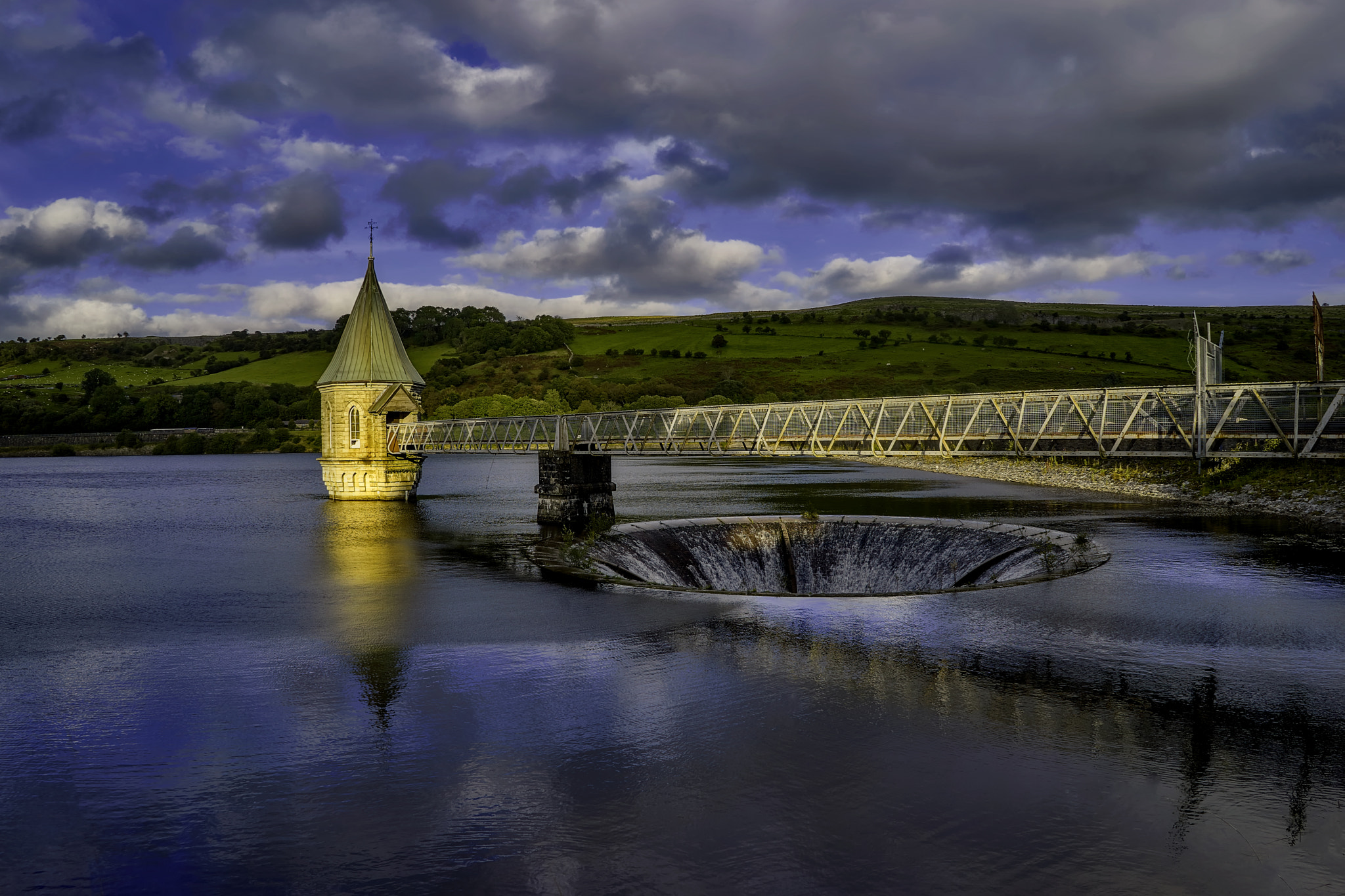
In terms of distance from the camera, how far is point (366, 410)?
6116 centimetres

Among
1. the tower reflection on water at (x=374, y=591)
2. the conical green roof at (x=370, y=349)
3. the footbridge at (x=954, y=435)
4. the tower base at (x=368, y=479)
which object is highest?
the conical green roof at (x=370, y=349)

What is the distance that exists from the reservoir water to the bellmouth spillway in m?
3.16

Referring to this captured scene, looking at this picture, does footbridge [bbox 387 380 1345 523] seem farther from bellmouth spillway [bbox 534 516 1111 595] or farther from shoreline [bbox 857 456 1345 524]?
bellmouth spillway [bbox 534 516 1111 595]

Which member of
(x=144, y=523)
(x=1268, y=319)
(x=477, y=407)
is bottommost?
(x=144, y=523)

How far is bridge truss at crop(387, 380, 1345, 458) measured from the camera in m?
27.8

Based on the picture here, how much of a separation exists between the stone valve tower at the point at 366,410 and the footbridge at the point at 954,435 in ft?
4.26

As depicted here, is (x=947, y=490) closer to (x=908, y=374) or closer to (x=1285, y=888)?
(x=1285, y=888)

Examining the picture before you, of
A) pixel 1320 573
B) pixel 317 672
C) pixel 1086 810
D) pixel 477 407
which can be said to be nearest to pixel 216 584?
pixel 317 672

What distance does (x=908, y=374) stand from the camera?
12600 centimetres

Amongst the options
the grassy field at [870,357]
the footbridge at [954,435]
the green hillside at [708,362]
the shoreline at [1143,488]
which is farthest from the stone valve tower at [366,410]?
the grassy field at [870,357]

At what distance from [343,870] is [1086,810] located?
8.27 m

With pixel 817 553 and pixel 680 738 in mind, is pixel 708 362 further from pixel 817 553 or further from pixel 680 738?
pixel 680 738

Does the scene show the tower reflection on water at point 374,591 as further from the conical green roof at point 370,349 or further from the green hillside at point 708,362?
the green hillside at point 708,362

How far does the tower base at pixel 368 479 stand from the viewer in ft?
202
